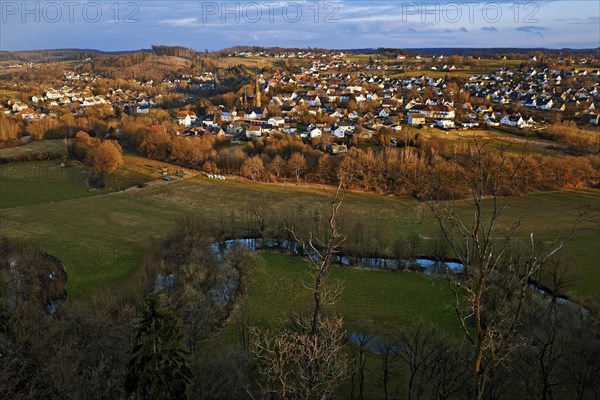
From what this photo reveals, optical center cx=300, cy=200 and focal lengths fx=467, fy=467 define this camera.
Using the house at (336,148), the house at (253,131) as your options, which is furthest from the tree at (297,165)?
the house at (253,131)

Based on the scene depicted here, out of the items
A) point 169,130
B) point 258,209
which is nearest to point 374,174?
point 258,209

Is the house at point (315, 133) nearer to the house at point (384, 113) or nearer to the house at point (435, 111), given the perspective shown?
the house at point (384, 113)

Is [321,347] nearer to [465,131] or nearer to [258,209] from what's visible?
[258,209]

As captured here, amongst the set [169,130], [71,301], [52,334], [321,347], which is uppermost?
[169,130]

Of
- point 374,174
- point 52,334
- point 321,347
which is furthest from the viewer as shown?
point 374,174

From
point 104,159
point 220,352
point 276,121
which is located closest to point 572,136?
point 276,121

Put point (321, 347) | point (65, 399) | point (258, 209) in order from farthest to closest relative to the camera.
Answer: point (258, 209) → point (65, 399) → point (321, 347)
